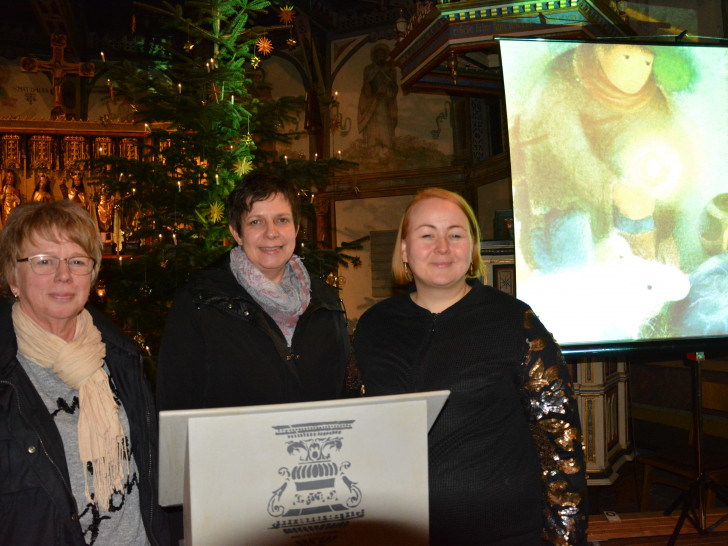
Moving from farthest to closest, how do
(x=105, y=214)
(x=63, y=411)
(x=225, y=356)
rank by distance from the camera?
(x=105, y=214)
(x=225, y=356)
(x=63, y=411)

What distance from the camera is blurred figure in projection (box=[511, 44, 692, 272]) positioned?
2.92m

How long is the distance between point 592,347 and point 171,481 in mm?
2331

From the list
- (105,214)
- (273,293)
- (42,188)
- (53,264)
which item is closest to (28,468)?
(53,264)

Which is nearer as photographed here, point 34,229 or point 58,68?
point 34,229

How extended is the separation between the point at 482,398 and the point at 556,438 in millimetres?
256

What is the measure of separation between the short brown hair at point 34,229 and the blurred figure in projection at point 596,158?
2.08 meters

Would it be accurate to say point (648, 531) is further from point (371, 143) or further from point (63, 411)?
point (371, 143)

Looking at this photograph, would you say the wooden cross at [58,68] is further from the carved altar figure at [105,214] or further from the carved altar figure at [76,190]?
the carved altar figure at [105,214]

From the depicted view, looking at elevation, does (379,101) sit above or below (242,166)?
above

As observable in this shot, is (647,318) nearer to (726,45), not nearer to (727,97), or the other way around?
(727,97)

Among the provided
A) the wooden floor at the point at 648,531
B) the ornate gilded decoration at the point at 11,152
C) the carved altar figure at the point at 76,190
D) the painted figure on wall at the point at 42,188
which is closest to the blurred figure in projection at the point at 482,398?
the wooden floor at the point at 648,531

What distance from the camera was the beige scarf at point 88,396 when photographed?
1.62m

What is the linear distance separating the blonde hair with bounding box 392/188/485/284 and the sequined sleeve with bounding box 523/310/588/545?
34 cm

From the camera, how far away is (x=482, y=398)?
1728 millimetres
